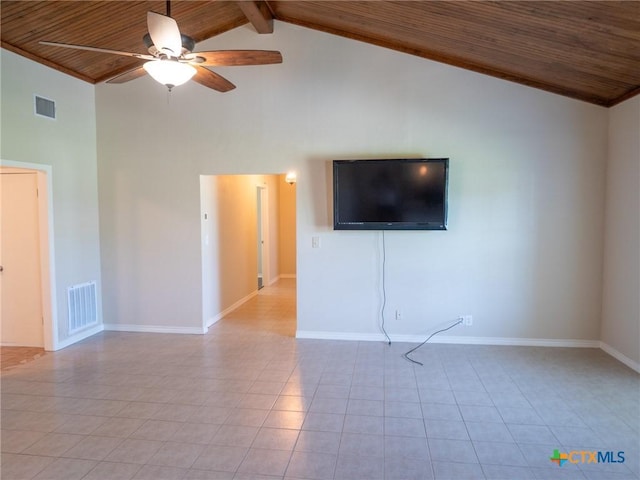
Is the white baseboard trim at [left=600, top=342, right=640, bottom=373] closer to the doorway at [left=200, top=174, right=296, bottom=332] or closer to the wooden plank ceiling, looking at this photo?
the wooden plank ceiling

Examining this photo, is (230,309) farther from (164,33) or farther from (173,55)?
(164,33)

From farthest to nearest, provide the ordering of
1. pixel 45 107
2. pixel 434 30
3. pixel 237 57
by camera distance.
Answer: pixel 45 107
pixel 434 30
pixel 237 57

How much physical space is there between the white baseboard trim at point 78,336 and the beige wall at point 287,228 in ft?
15.3

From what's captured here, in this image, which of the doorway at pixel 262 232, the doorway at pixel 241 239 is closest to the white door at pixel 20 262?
the doorway at pixel 241 239

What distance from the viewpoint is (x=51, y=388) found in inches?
138

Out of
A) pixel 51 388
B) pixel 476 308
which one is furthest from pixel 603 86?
pixel 51 388

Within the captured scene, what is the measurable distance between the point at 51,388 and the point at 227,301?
106 inches

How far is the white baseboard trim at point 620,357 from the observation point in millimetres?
3777

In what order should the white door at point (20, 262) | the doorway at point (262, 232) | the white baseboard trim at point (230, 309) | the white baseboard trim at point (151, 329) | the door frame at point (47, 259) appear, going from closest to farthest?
the door frame at point (47, 259)
the white door at point (20, 262)
the white baseboard trim at point (151, 329)
the white baseboard trim at point (230, 309)
the doorway at point (262, 232)

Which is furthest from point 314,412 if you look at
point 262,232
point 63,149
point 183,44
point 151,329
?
point 262,232

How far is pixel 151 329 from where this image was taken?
510 cm

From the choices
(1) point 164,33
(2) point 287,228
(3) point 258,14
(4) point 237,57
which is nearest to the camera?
(1) point 164,33

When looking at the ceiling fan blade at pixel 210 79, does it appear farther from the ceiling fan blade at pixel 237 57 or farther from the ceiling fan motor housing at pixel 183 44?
the ceiling fan motor housing at pixel 183 44

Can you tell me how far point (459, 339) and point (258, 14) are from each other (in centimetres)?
418
